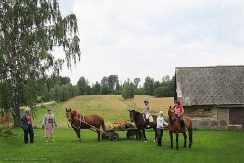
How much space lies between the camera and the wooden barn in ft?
137

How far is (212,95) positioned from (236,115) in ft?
10.8

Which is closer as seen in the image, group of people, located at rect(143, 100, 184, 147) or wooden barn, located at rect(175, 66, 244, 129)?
group of people, located at rect(143, 100, 184, 147)

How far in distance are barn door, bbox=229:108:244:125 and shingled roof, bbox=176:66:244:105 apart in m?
0.70

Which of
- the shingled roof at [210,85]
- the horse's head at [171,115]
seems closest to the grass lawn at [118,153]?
the horse's head at [171,115]

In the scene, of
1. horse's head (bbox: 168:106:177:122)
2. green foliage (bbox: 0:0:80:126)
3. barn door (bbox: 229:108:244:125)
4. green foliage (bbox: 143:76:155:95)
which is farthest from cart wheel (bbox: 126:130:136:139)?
green foliage (bbox: 143:76:155:95)

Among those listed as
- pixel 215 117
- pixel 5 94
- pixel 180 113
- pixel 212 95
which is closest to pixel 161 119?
pixel 180 113

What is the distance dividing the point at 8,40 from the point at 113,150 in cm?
1894

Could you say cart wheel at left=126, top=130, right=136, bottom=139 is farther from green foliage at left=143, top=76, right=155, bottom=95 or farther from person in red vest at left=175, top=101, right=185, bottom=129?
green foliage at left=143, top=76, right=155, bottom=95

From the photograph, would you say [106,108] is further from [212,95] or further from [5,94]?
[5,94]

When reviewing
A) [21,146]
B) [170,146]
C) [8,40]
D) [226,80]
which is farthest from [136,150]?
[226,80]

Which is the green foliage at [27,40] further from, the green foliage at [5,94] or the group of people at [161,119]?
the group of people at [161,119]

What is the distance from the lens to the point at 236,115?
137 ft

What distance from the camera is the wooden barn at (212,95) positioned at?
137 feet

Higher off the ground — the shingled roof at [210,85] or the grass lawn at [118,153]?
the shingled roof at [210,85]
